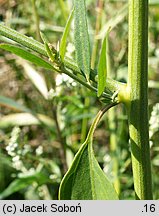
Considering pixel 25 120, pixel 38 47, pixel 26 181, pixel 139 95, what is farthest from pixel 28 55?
pixel 25 120

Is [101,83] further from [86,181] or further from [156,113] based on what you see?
[156,113]

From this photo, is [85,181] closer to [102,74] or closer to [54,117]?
[102,74]

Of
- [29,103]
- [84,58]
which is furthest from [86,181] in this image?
[29,103]

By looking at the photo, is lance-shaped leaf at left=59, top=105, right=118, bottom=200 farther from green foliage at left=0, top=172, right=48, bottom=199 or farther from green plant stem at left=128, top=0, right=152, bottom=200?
green foliage at left=0, top=172, right=48, bottom=199

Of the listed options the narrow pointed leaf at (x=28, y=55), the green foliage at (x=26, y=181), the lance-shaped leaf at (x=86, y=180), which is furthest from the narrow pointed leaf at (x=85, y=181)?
the green foliage at (x=26, y=181)

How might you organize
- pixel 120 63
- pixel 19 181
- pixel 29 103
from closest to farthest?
pixel 19 181 → pixel 120 63 → pixel 29 103

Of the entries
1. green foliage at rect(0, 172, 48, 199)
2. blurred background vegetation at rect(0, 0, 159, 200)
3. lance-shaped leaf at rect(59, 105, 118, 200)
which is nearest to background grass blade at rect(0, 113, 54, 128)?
blurred background vegetation at rect(0, 0, 159, 200)
